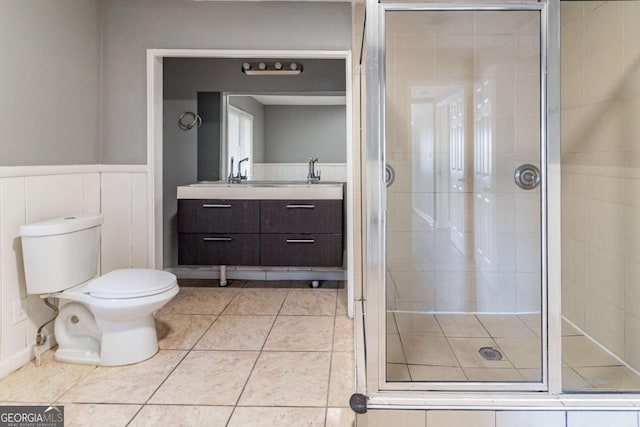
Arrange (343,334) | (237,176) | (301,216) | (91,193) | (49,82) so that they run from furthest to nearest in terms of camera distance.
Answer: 1. (237,176)
2. (301,216)
3. (91,193)
4. (343,334)
5. (49,82)

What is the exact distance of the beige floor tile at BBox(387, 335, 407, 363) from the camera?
176 centimetres

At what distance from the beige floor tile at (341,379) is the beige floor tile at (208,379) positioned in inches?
16.3

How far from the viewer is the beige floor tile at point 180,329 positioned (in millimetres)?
2391

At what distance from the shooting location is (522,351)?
75.9 inches

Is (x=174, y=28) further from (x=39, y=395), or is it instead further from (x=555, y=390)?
(x=555, y=390)

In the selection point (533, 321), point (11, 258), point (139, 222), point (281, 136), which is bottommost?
point (533, 321)

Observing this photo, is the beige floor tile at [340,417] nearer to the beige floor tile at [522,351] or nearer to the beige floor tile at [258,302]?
the beige floor tile at [522,351]

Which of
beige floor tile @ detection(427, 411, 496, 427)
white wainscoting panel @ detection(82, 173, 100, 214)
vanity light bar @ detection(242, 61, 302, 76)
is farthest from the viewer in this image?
vanity light bar @ detection(242, 61, 302, 76)

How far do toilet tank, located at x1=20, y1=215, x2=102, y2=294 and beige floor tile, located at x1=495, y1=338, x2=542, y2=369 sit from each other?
215 centimetres

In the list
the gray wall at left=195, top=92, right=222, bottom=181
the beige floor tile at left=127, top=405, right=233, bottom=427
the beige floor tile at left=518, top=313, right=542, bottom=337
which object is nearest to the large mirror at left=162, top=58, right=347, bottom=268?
the gray wall at left=195, top=92, right=222, bottom=181

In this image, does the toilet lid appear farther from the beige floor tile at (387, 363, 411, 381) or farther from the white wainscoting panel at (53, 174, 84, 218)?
the beige floor tile at (387, 363, 411, 381)

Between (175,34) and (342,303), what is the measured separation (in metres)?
2.25

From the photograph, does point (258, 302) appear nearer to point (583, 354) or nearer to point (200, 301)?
point (200, 301)

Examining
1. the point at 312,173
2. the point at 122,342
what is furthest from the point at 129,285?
the point at 312,173
